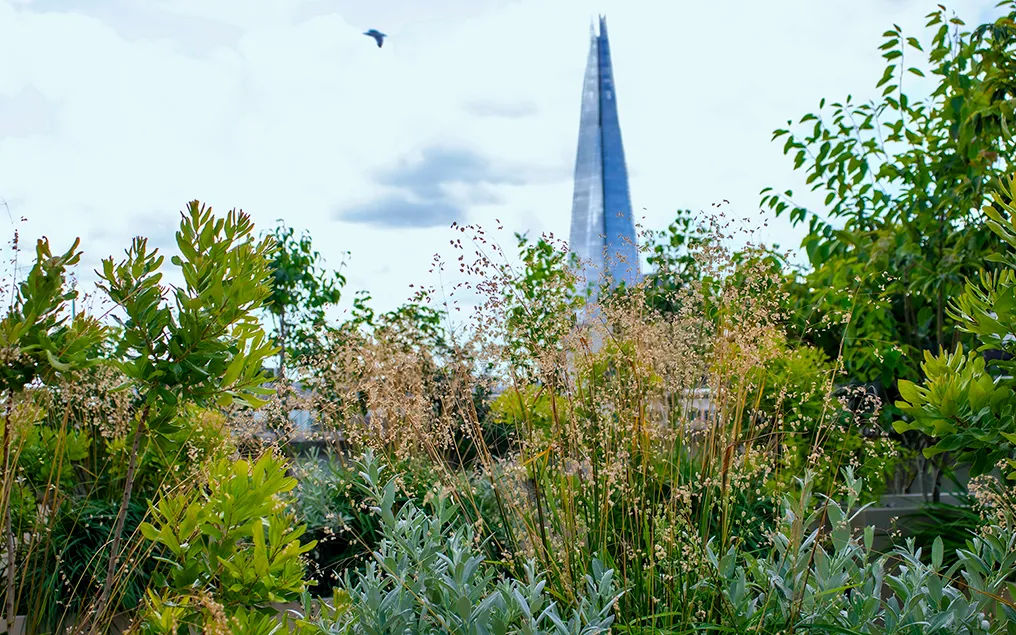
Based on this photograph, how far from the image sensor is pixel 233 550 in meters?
1.98

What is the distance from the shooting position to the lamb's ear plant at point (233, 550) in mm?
1919

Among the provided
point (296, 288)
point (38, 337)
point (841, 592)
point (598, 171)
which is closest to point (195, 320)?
point (38, 337)

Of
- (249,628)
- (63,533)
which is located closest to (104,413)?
(63,533)

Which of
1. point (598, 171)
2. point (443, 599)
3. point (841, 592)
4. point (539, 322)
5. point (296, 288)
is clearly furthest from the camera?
point (598, 171)

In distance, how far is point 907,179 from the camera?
4.05 m

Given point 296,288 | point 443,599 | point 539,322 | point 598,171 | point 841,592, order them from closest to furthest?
point 443,599, point 841,592, point 539,322, point 296,288, point 598,171

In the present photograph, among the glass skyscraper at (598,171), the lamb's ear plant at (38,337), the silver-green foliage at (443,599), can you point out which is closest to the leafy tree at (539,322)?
the silver-green foliage at (443,599)

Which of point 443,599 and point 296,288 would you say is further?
point 296,288

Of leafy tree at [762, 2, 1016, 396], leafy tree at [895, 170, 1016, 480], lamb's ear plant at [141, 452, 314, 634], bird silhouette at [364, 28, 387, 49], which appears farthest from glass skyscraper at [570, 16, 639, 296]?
lamb's ear plant at [141, 452, 314, 634]

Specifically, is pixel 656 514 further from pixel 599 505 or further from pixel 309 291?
pixel 309 291

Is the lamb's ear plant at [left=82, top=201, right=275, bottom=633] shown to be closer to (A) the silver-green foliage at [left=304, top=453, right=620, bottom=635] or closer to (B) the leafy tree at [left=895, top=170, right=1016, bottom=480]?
(A) the silver-green foliage at [left=304, top=453, right=620, bottom=635]

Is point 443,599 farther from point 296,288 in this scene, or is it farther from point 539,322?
point 296,288

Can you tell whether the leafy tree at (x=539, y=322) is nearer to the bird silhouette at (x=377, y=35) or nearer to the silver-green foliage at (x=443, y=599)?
the silver-green foliage at (x=443, y=599)

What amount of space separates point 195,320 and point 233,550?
0.54 metres
